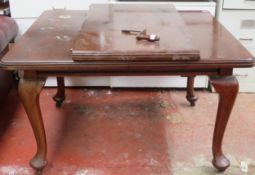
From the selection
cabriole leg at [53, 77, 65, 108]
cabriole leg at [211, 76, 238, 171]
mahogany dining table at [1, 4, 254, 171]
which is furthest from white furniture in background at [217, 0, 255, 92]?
cabriole leg at [53, 77, 65, 108]

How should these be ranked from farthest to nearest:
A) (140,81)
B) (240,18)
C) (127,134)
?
1. (140,81)
2. (240,18)
3. (127,134)

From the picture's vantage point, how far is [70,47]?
137cm

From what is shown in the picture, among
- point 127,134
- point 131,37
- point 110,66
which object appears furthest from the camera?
point 127,134

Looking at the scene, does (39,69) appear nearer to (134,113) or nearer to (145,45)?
(145,45)

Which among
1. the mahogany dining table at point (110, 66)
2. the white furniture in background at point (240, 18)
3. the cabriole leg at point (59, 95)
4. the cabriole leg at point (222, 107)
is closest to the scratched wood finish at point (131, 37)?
the mahogany dining table at point (110, 66)

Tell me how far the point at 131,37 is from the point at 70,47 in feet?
0.81

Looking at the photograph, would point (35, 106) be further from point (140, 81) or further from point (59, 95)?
point (140, 81)

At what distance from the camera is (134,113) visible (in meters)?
1.98

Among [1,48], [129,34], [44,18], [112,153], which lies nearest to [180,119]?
[112,153]

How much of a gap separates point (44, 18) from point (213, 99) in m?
1.13

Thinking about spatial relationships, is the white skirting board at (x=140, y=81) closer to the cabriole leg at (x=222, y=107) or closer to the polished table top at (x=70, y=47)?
the polished table top at (x=70, y=47)

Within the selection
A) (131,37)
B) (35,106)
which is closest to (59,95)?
(35,106)

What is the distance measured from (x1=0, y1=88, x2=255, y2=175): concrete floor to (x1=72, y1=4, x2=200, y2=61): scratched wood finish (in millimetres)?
567

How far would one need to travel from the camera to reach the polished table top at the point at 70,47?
1.24 metres
